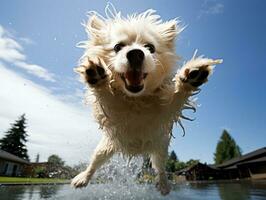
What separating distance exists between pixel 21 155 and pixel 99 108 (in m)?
58.2

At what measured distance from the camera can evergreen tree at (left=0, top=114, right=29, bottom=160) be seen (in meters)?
56.9

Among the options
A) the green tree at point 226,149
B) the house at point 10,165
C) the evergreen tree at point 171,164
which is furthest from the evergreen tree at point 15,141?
the green tree at point 226,149

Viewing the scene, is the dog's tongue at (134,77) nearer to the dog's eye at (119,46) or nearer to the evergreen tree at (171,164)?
the dog's eye at (119,46)

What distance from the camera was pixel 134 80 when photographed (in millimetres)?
3703

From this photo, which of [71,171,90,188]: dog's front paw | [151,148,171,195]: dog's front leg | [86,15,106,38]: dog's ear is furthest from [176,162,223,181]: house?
[86,15,106,38]: dog's ear

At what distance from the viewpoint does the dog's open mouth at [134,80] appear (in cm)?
367

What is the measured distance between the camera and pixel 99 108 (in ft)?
14.8

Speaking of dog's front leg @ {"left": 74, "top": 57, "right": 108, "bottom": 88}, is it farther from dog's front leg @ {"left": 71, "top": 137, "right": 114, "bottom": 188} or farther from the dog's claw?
the dog's claw

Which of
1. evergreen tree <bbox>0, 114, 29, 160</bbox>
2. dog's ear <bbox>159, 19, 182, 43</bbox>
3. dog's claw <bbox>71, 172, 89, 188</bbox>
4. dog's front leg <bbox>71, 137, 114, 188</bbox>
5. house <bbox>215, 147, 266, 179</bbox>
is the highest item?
evergreen tree <bbox>0, 114, 29, 160</bbox>

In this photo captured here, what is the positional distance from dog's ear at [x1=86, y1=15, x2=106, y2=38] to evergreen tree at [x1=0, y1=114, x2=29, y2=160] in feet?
190

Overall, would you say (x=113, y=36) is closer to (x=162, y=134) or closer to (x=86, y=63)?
(x=86, y=63)

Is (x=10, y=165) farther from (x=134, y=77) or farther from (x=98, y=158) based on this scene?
(x=134, y=77)

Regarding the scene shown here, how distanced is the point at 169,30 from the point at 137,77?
1336 mm

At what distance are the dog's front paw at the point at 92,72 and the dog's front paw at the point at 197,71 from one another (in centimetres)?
98
